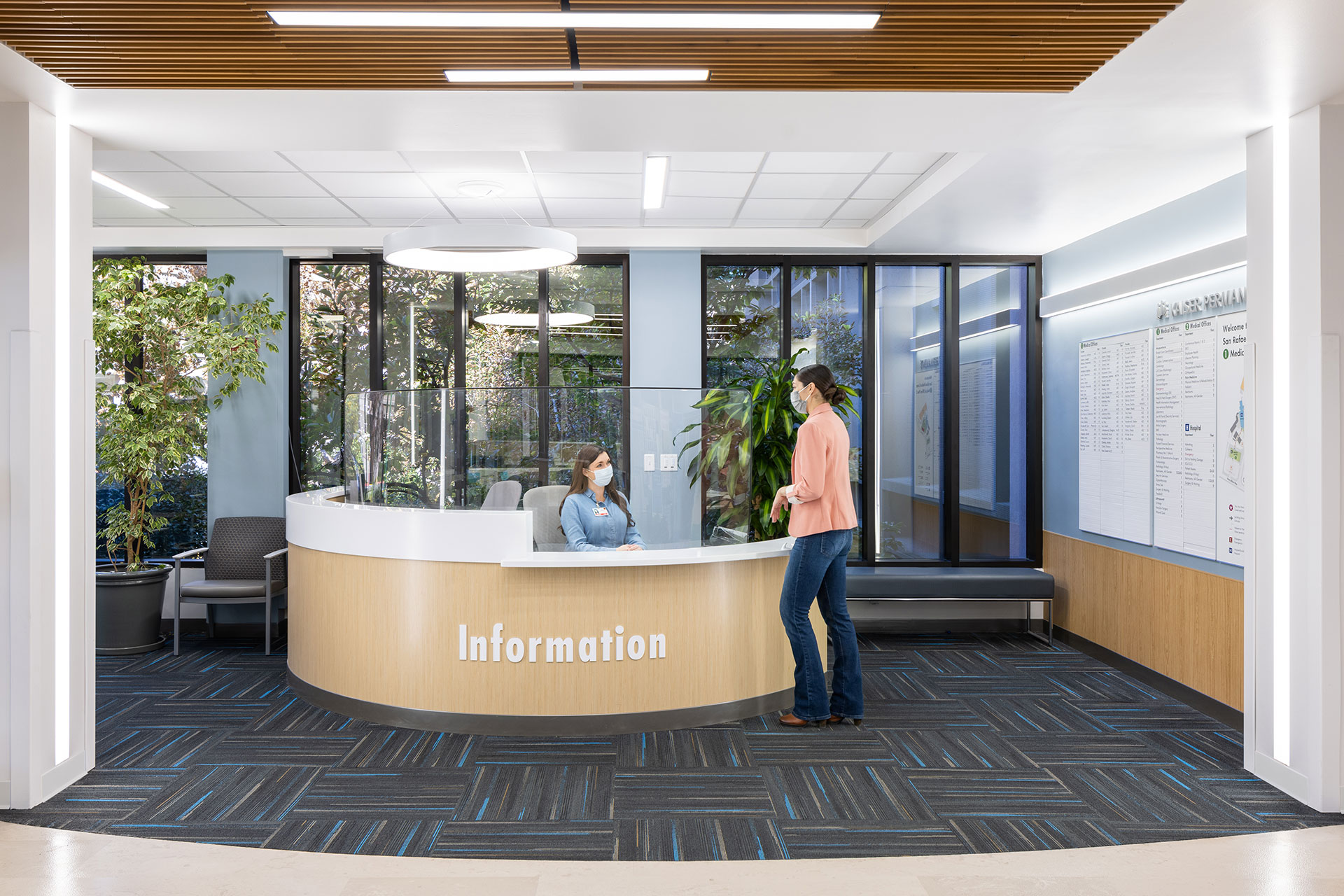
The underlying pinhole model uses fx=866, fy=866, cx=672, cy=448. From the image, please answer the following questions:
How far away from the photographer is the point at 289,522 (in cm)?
505

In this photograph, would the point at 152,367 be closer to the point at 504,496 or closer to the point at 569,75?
the point at 504,496

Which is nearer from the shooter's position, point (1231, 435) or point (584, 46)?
point (584, 46)

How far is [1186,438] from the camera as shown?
16.4 ft

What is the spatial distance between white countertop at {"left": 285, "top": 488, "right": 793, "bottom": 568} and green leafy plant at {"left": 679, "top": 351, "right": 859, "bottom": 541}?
0.73 ft

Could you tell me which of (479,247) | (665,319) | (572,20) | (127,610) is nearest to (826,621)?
(479,247)

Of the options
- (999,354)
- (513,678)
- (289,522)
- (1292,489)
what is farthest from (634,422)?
(999,354)

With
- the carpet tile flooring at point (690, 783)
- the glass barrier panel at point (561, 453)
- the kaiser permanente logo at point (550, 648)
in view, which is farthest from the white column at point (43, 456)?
the kaiser permanente logo at point (550, 648)

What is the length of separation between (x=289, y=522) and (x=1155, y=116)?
484 cm

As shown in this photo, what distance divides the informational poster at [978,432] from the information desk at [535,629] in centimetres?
317

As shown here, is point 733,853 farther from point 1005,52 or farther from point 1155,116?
point 1155,116

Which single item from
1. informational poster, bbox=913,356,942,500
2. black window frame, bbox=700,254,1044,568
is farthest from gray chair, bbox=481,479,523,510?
informational poster, bbox=913,356,942,500

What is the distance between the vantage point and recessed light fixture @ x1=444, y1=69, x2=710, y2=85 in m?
3.19

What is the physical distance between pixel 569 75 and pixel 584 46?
9.7 inches

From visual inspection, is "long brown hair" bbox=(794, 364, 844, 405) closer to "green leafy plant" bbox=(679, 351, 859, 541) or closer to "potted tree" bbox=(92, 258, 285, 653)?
"green leafy plant" bbox=(679, 351, 859, 541)
